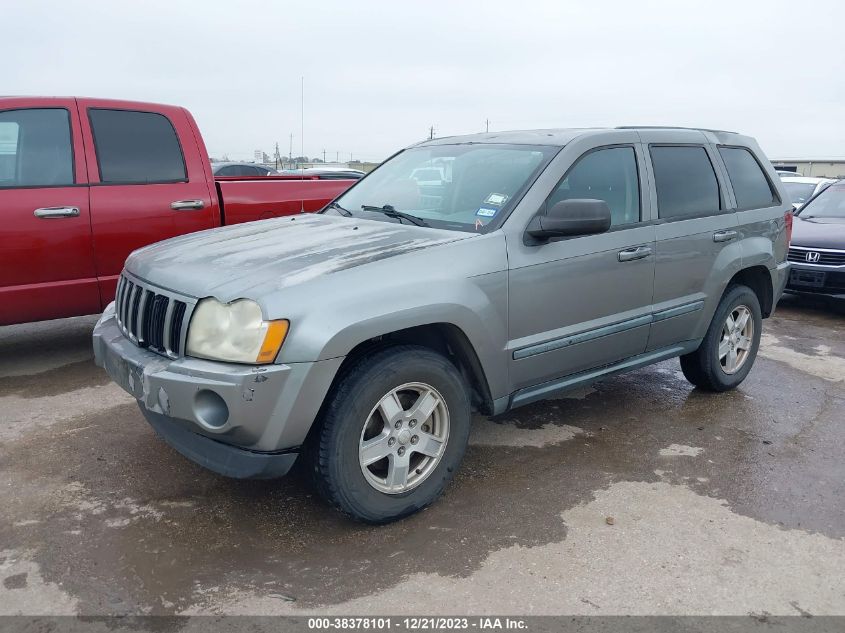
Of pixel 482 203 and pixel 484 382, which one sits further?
pixel 482 203

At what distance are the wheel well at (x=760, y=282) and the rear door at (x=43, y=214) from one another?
4492 mm

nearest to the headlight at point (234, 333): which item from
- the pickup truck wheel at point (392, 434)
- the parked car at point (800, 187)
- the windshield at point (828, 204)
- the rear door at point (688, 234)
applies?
the pickup truck wheel at point (392, 434)

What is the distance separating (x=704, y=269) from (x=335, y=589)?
2971mm

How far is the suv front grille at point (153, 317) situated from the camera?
2.82 metres

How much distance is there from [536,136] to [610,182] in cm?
49

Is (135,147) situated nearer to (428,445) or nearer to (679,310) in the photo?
(428,445)

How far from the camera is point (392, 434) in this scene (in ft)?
9.78

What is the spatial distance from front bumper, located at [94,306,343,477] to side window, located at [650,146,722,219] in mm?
2444

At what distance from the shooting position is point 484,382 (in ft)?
10.8

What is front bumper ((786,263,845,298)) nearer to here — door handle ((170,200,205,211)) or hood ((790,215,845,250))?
A: hood ((790,215,845,250))

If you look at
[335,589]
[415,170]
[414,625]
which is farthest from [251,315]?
[415,170]

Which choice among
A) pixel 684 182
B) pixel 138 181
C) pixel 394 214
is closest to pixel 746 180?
pixel 684 182

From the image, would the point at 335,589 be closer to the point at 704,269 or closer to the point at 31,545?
the point at 31,545

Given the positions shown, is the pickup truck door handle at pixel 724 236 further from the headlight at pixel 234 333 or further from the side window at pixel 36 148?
the side window at pixel 36 148
